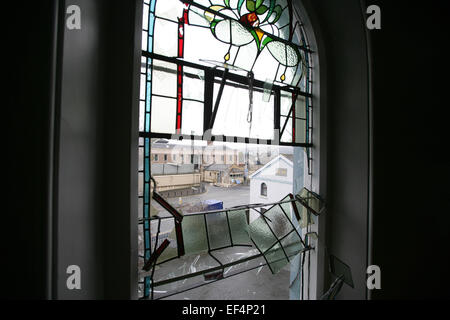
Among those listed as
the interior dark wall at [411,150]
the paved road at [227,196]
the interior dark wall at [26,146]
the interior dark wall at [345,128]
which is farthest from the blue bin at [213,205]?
the interior dark wall at [411,150]

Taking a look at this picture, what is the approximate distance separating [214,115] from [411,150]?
3.80ft

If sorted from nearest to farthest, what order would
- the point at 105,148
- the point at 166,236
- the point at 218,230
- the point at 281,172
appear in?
the point at 105,148
the point at 166,236
the point at 218,230
the point at 281,172

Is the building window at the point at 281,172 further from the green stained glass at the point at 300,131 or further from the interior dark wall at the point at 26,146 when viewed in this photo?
the interior dark wall at the point at 26,146

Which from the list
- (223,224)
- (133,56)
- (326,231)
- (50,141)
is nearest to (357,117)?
(326,231)

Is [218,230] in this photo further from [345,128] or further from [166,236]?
[345,128]

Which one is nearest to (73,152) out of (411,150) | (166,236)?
(166,236)

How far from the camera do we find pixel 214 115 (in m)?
0.96

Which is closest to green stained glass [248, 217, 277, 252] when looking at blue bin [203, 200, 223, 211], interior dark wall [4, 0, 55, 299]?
blue bin [203, 200, 223, 211]

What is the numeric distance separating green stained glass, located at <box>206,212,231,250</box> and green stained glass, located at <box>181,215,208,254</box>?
3 centimetres

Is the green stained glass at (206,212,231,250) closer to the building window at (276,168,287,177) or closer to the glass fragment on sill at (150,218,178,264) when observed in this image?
the glass fragment on sill at (150,218,178,264)

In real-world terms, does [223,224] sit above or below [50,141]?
below

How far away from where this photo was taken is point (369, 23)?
1082 mm
